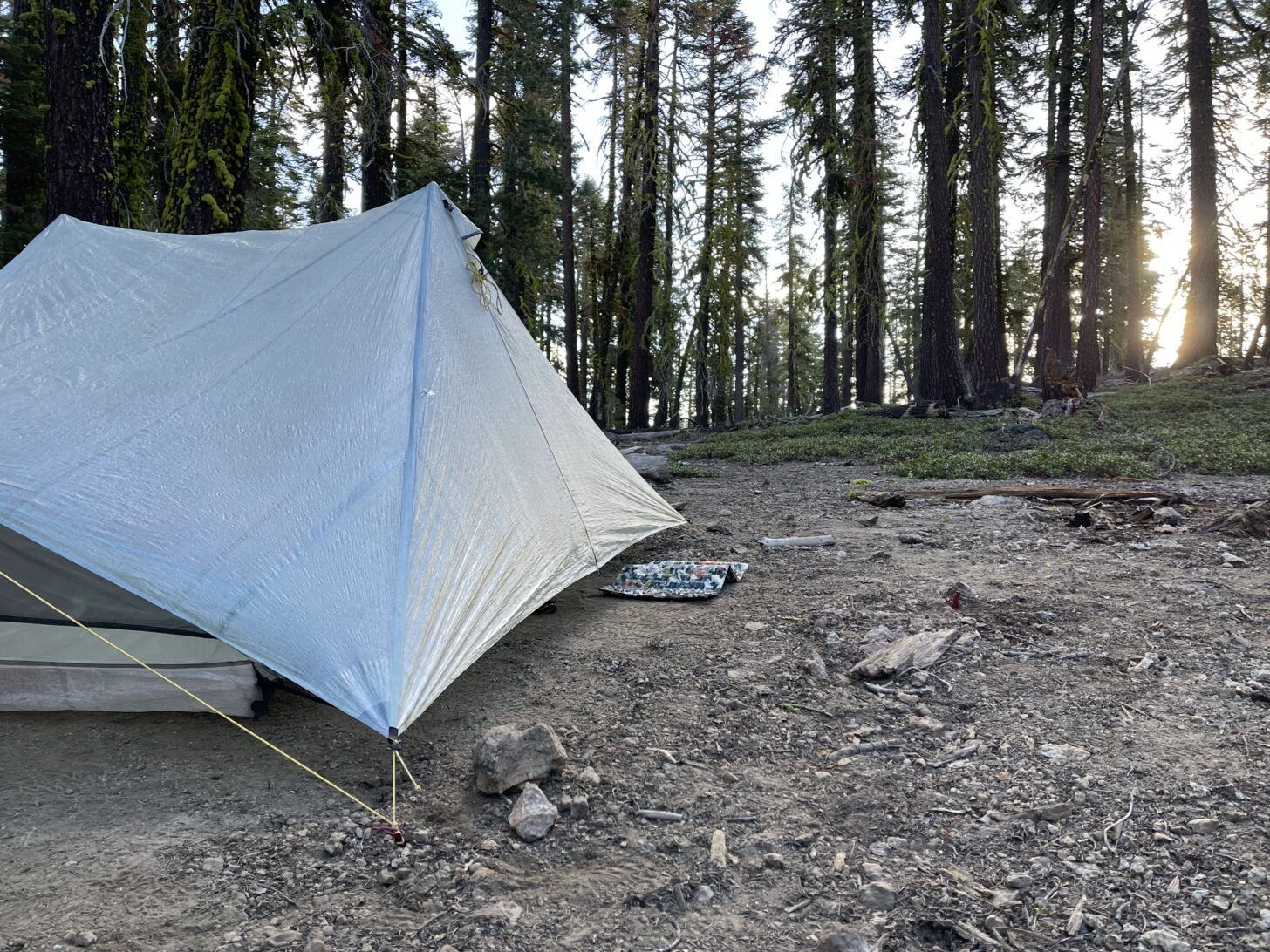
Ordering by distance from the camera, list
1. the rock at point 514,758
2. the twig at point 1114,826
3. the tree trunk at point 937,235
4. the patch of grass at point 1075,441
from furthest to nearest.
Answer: the tree trunk at point 937,235 → the patch of grass at point 1075,441 → the rock at point 514,758 → the twig at point 1114,826

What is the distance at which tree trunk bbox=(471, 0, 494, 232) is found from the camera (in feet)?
34.8

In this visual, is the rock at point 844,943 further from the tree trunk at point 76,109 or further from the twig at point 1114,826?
the tree trunk at point 76,109

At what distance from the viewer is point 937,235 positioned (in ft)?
37.7

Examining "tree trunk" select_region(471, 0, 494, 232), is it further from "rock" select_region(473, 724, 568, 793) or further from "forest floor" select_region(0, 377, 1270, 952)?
"rock" select_region(473, 724, 568, 793)

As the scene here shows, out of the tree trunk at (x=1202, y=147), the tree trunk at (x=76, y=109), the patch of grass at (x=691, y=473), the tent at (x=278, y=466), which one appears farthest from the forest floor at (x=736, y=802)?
the tree trunk at (x=1202, y=147)

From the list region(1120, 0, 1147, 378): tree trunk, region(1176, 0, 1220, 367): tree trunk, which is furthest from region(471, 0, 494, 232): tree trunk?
region(1120, 0, 1147, 378): tree trunk

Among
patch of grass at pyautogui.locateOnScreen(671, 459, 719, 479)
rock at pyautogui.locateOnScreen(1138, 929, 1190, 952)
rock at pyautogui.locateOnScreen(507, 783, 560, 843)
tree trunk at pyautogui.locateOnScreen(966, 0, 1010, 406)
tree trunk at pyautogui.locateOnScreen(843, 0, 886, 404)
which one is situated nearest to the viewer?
rock at pyautogui.locateOnScreen(1138, 929, 1190, 952)

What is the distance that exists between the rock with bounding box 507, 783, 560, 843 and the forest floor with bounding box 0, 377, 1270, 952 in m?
0.05

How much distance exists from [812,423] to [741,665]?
9613mm

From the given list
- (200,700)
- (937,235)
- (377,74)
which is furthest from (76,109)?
(937,235)

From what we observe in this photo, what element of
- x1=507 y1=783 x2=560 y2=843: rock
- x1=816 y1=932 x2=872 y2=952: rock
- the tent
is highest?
the tent

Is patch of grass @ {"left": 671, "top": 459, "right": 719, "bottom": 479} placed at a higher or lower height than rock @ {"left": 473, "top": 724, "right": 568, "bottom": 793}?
higher

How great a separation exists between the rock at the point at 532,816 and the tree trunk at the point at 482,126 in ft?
31.6

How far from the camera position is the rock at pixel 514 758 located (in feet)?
7.00
